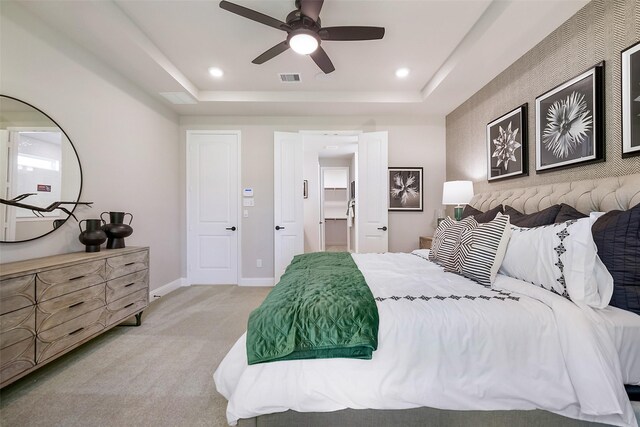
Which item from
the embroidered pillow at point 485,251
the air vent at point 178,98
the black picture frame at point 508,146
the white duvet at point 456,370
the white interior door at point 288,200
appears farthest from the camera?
the white interior door at point 288,200

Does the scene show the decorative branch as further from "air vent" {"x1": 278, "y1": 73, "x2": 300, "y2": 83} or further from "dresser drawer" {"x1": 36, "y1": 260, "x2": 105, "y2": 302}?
"air vent" {"x1": 278, "y1": 73, "x2": 300, "y2": 83}

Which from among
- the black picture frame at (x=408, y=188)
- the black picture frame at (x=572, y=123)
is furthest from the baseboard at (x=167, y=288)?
the black picture frame at (x=572, y=123)

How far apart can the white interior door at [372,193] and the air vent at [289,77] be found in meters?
1.25

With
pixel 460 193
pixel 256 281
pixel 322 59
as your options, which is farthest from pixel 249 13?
pixel 256 281

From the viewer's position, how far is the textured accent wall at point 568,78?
160 centimetres

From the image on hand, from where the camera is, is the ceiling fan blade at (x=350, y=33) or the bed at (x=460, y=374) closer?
the bed at (x=460, y=374)

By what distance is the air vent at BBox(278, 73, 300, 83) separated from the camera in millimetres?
2971

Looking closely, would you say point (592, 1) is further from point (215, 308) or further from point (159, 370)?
point (215, 308)

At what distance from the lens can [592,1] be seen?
1.75 metres

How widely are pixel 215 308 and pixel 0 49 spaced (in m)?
2.77

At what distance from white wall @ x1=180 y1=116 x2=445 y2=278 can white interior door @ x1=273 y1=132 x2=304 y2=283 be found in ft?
0.55

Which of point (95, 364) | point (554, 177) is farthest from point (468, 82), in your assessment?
point (95, 364)

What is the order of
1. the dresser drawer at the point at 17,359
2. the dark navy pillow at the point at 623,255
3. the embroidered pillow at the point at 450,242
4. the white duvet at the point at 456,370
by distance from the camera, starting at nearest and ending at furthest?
the white duvet at the point at 456,370
the dark navy pillow at the point at 623,255
the dresser drawer at the point at 17,359
the embroidered pillow at the point at 450,242

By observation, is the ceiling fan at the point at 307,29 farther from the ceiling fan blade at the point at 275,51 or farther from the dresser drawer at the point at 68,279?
the dresser drawer at the point at 68,279
